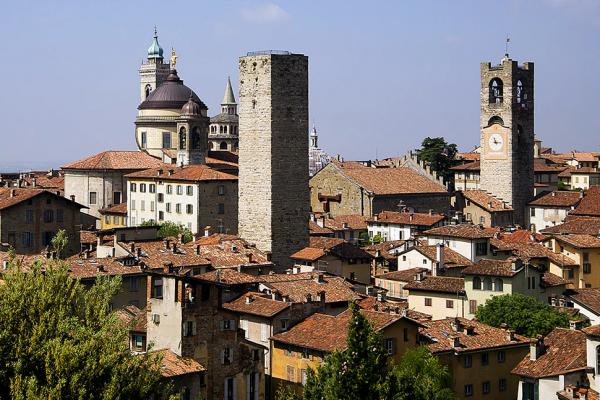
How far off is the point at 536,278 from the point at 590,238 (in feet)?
Result: 35.7

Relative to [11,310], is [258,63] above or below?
above

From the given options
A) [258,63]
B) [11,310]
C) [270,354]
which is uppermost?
[258,63]

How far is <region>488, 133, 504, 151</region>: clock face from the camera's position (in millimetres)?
94869

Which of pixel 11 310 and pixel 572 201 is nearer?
pixel 11 310

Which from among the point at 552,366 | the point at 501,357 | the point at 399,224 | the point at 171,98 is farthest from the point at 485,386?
the point at 171,98

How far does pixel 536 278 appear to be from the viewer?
54.0 m

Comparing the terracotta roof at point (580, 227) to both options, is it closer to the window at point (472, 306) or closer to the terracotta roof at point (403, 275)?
the terracotta roof at point (403, 275)

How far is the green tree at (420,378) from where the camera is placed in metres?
33.2

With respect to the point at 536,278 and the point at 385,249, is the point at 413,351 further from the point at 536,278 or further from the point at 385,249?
the point at 385,249

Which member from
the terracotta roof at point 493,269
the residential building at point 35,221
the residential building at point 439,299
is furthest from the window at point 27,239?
the terracotta roof at point 493,269

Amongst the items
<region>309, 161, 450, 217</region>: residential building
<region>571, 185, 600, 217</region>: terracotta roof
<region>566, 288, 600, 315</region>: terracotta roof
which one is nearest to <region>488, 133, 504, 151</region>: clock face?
<region>309, 161, 450, 217</region>: residential building

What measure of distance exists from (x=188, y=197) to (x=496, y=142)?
86.2 feet

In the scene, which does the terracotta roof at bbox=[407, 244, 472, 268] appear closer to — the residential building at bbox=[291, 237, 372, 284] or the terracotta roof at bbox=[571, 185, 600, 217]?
the residential building at bbox=[291, 237, 372, 284]

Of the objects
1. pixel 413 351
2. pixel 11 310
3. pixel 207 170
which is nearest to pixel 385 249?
pixel 207 170
